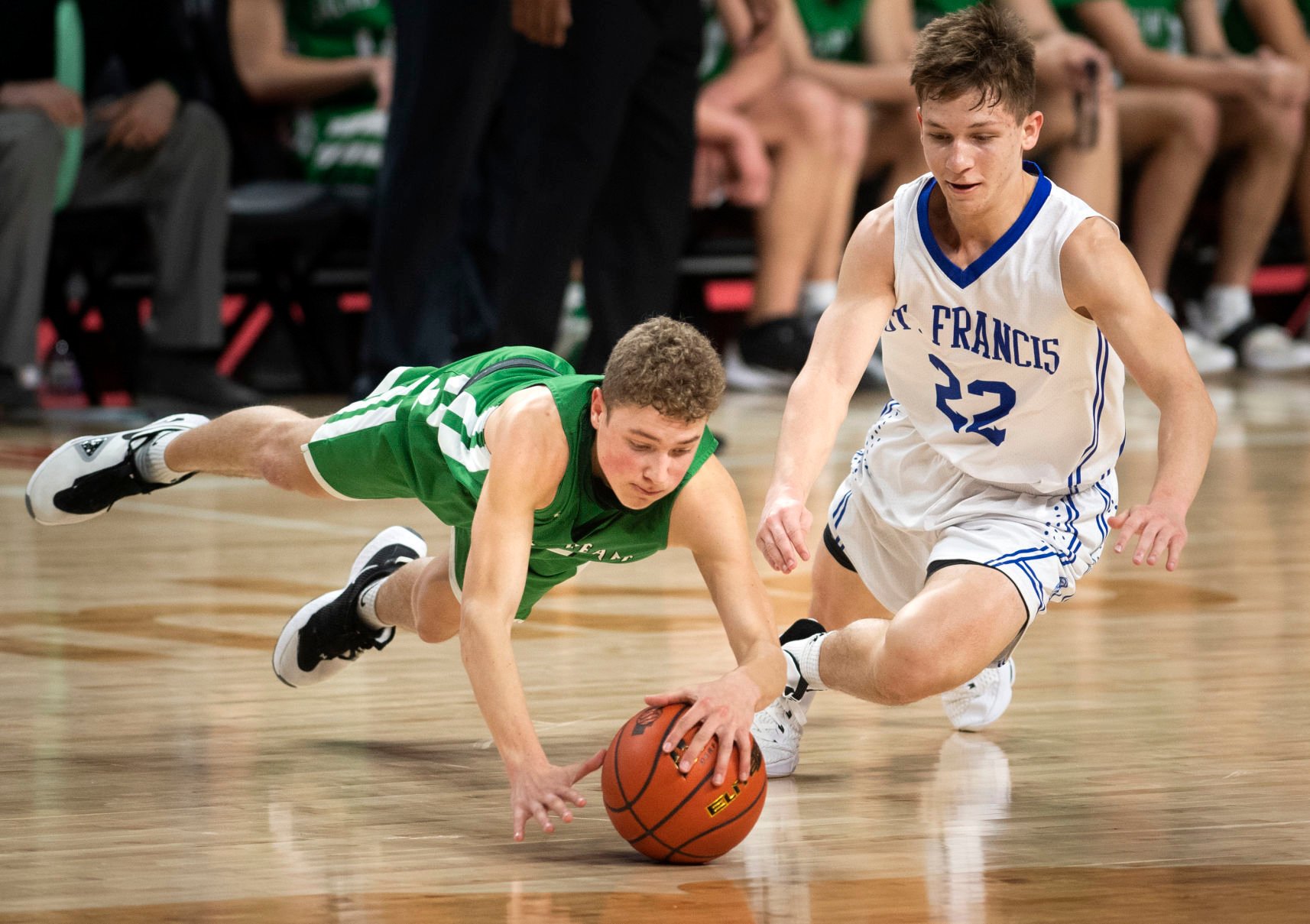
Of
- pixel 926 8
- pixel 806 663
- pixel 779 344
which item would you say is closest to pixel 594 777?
pixel 806 663

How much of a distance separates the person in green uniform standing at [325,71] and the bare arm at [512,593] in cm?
593

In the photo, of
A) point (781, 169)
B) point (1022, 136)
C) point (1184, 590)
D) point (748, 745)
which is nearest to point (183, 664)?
point (748, 745)

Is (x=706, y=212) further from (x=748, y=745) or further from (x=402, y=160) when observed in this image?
(x=748, y=745)

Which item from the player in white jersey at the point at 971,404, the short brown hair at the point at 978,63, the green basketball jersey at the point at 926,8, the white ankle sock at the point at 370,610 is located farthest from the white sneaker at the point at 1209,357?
the white ankle sock at the point at 370,610

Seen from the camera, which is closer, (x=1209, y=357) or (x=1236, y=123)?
(x=1209, y=357)

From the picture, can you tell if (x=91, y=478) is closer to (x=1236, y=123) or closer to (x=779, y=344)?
(x=779, y=344)

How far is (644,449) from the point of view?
8.83 ft

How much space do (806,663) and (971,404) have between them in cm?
56

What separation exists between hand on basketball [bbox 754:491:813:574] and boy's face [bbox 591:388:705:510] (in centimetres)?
18

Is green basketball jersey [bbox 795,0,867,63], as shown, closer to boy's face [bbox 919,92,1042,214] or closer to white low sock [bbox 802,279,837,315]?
white low sock [bbox 802,279,837,315]

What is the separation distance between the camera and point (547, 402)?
2.91 meters

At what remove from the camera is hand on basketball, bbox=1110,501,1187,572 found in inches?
108

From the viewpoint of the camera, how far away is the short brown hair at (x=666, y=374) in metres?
2.62

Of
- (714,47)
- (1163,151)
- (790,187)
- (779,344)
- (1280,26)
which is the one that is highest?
(714,47)
